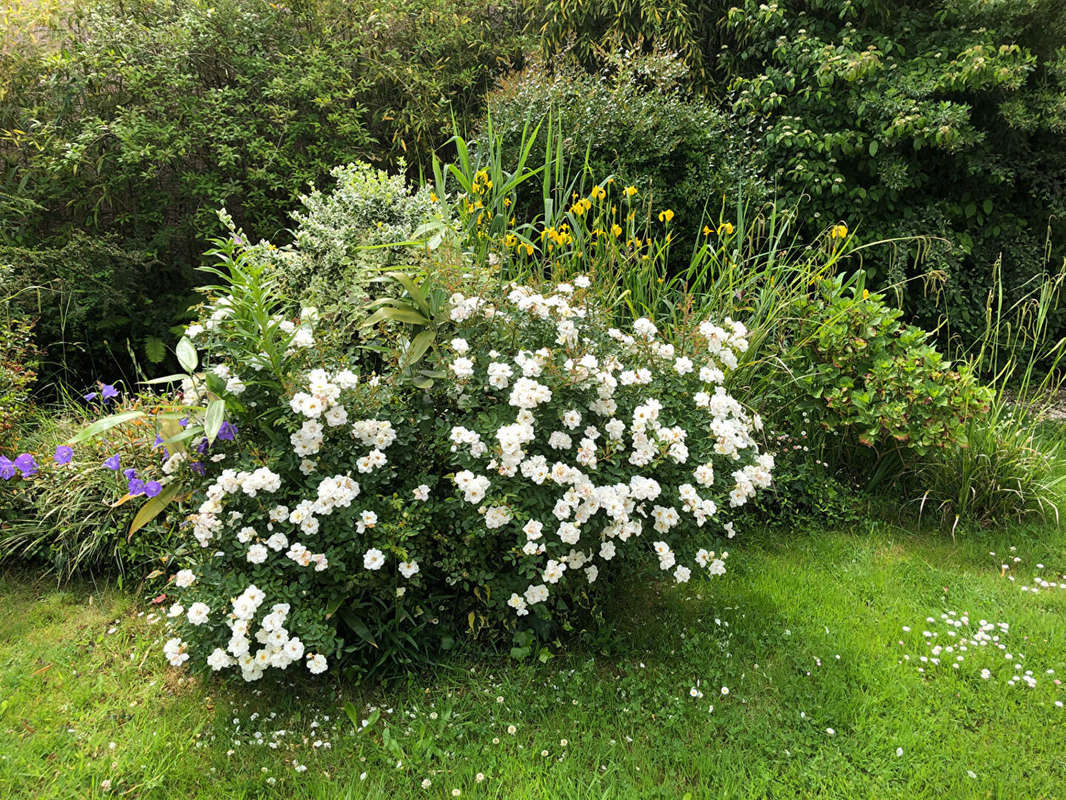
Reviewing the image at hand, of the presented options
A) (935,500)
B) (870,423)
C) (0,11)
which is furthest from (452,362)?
(0,11)

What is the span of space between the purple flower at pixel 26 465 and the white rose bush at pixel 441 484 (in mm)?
966

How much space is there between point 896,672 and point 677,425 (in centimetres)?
110

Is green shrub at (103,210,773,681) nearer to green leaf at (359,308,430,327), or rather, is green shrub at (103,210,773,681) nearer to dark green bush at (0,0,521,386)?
green leaf at (359,308,430,327)

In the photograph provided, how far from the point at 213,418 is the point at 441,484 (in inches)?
29.1

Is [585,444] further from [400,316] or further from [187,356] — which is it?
[187,356]

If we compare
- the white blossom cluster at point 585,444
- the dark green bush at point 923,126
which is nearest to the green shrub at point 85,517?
the white blossom cluster at point 585,444

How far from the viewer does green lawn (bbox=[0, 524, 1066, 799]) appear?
6.27 ft

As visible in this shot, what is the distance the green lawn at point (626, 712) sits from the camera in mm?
1911

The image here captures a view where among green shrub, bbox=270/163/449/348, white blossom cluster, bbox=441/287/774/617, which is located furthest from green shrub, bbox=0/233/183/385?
white blossom cluster, bbox=441/287/774/617

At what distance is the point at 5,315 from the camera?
142 inches

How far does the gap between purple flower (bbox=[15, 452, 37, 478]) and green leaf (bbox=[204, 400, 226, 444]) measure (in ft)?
4.34

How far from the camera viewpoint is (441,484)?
2348 millimetres

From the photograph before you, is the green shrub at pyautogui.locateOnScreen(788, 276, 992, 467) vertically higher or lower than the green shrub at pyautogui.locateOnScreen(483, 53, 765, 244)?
lower

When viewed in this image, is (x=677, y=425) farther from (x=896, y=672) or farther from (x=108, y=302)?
(x=108, y=302)
